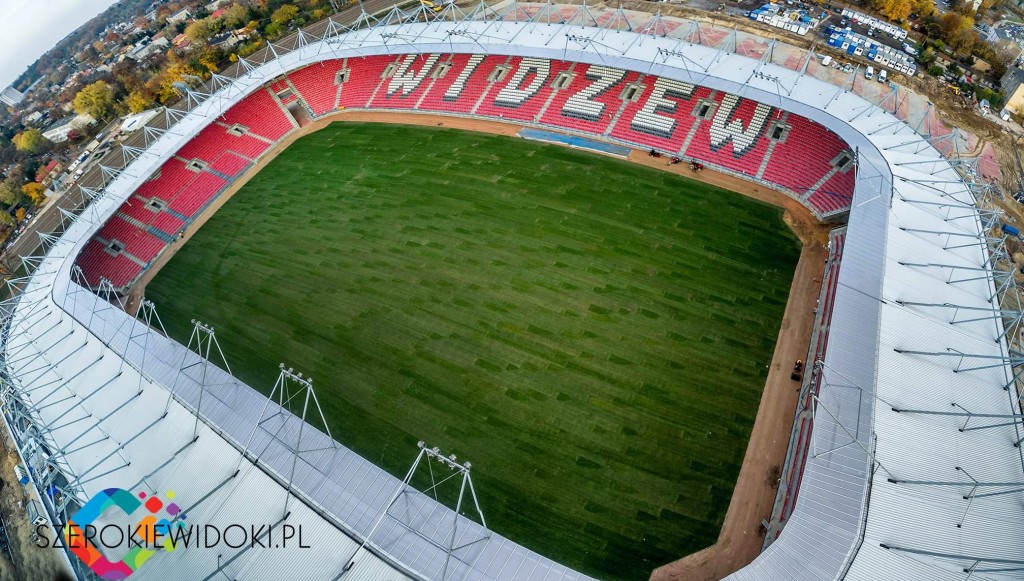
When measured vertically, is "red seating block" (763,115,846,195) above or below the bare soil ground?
above

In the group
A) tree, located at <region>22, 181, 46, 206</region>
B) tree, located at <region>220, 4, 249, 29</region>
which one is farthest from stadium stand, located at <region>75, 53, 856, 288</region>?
tree, located at <region>220, 4, 249, 29</region>

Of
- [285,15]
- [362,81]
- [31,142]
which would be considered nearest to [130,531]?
[362,81]

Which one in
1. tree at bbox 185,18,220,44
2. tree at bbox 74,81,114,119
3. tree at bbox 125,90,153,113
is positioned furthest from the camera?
tree at bbox 185,18,220,44

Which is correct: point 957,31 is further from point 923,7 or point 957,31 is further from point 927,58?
point 927,58

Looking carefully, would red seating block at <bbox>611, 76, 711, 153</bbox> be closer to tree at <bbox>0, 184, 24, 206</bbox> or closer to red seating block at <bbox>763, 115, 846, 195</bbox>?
red seating block at <bbox>763, 115, 846, 195</bbox>

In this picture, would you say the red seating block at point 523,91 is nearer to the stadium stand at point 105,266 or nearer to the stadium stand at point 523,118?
the stadium stand at point 523,118

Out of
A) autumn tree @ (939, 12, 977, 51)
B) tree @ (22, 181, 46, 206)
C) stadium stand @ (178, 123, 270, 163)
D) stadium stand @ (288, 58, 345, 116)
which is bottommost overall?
tree @ (22, 181, 46, 206)
